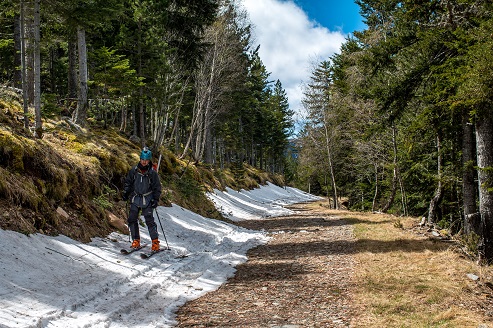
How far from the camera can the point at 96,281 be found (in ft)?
17.9

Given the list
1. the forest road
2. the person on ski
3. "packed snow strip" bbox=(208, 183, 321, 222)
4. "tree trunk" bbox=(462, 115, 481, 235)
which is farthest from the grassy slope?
"tree trunk" bbox=(462, 115, 481, 235)

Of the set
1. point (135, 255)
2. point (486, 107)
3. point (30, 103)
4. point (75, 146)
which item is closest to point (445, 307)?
point (486, 107)

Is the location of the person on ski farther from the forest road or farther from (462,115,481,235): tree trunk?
(462,115,481,235): tree trunk

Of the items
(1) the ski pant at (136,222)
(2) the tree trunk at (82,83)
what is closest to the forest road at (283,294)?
(1) the ski pant at (136,222)

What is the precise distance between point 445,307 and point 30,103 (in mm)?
14748

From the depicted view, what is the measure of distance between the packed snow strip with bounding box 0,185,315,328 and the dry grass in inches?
101

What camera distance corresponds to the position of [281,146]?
63156 millimetres

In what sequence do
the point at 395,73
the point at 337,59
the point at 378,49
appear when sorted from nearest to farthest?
the point at 378,49 < the point at 395,73 < the point at 337,59

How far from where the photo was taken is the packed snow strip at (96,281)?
4.19 metres

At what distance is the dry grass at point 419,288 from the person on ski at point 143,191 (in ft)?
14.5

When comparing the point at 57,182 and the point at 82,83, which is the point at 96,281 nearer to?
the point at 57,182

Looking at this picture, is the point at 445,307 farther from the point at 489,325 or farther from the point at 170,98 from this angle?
the point at 170,98

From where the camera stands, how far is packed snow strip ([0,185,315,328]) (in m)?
4.19

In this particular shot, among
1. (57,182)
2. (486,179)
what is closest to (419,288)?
(486,179)
